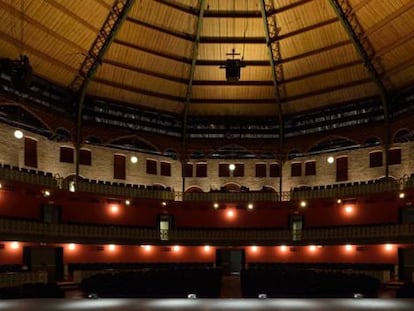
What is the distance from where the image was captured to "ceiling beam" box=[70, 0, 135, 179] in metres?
30.9

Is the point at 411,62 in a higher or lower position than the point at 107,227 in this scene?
higher

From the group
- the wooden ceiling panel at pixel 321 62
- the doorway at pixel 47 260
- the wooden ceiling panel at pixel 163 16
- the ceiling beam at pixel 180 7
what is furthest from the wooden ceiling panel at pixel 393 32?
the doorway at pixel 47 260

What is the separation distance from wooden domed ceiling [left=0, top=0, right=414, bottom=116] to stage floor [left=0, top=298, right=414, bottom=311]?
22.7 metres

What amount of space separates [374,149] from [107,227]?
73.4 feet

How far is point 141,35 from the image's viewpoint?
34219 millimetres

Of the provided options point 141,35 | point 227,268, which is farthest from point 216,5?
point 227,268

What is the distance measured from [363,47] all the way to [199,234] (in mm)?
19266

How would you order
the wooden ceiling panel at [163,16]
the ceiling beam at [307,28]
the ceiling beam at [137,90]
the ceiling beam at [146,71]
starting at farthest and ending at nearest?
the ceiling beam at [137,90] < the ceiling beam at [146,71] < the ceiling beam at [307,28] < the wooden ceiling panel at [163,16]

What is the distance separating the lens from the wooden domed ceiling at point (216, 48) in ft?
98.9

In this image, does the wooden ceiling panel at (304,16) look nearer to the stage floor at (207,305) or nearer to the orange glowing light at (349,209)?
the orange glowing light at (349,209)

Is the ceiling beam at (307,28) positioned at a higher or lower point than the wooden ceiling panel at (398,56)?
higher

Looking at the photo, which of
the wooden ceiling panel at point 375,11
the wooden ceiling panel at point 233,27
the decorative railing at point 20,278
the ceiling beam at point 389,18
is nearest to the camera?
the decorative railing at point 20,278

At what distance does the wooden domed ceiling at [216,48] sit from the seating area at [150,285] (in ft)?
44.5

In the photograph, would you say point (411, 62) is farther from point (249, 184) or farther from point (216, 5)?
point (249, 184)
